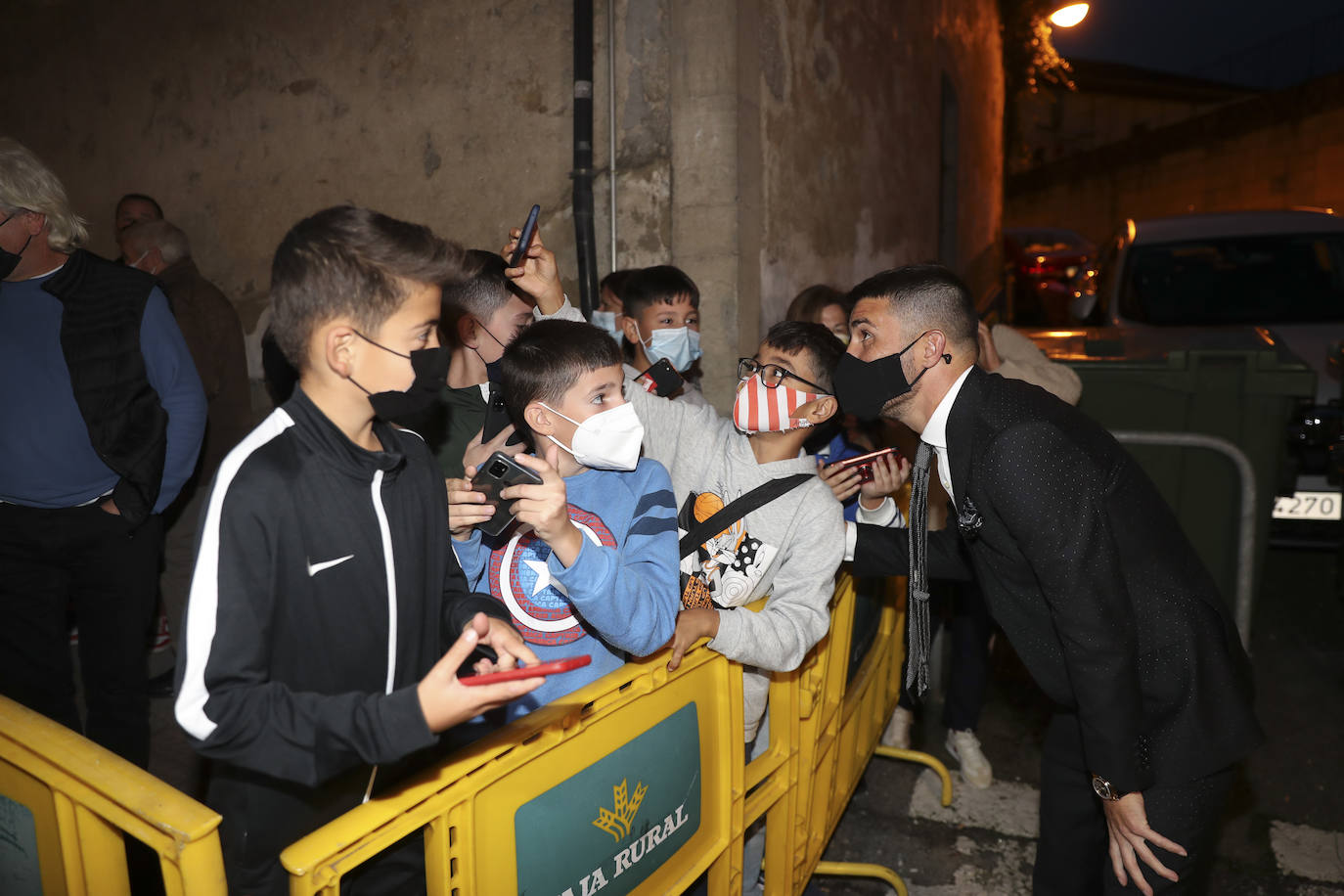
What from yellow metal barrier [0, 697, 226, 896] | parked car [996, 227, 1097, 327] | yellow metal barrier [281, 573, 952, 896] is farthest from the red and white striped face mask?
parked car [996, 227, 1097, 327]

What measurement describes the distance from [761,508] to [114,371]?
2.26 metres

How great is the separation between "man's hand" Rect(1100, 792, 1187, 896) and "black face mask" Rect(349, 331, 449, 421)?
5.74ft

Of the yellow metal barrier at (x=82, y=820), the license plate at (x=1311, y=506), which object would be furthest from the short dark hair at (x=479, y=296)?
the license plate at (x=1311, y=506)

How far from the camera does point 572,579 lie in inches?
65.2

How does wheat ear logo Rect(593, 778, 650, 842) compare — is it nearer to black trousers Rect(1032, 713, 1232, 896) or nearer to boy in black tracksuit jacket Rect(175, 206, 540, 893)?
boy in black tracksuit jacket Rect(175, 206, 540, 893)

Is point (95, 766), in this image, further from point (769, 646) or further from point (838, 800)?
point (838, 800)

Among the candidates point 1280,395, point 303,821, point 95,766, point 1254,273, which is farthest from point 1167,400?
point 95,766

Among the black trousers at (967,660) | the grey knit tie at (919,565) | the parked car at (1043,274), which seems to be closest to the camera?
the grey knit tie at (919,565)

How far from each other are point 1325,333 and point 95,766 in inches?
271

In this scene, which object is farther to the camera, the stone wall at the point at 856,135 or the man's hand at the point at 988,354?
the stone wall at the point at 856,135

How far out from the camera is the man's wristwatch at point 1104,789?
2014 mm

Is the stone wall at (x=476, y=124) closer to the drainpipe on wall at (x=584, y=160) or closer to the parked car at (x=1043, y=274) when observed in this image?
the drainpipe on wall at (x=584, y=160)

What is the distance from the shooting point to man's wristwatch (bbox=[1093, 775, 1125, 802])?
2.01 metres

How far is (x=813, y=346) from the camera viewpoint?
2.72 meters
